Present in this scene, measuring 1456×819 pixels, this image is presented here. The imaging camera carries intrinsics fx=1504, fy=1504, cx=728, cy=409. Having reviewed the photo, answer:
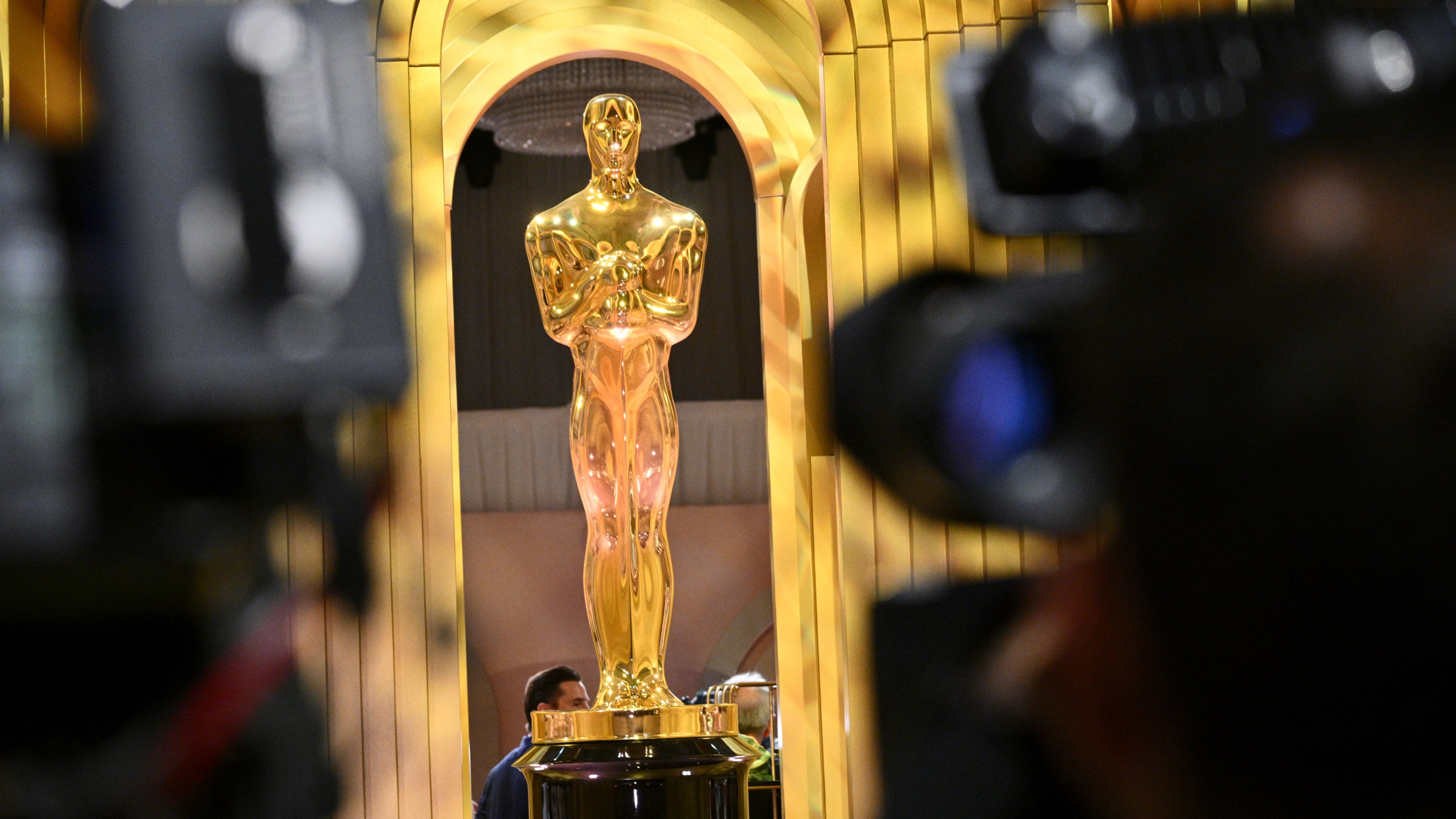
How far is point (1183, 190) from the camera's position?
264cm

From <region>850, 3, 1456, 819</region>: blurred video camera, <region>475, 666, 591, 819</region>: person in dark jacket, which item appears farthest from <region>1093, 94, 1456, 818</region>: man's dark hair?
<region>475, 666, 591, 819</region>: person in dark jacket

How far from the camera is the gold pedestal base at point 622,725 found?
347 cm

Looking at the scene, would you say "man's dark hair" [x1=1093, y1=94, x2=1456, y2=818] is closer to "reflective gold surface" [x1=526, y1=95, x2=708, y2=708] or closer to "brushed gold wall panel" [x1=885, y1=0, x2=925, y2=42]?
"brushed gold wall panel" [x1=885, y1=0, x2=925, y2=42]

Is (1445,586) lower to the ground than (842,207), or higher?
lower

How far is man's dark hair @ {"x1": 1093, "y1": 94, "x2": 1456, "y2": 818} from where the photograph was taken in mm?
2516

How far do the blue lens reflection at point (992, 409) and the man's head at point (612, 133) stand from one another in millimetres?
1448

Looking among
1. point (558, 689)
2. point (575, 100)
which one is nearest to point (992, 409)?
point (558, 689)

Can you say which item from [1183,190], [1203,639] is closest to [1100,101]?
[1183,190]

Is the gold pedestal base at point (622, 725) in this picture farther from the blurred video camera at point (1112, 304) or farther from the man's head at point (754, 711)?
the man's head at point (754, 711)

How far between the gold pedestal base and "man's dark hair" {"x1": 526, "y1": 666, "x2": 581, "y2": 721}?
2.48 metres

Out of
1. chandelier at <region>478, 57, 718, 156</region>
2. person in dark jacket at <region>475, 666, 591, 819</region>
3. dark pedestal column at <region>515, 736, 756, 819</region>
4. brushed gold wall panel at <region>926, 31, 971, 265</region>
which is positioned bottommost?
person in dark jacket at <region>475, 666, 591, 819</region>

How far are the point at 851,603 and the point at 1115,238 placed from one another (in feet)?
2.66

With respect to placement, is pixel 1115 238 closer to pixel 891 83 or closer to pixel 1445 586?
pixel 891 83

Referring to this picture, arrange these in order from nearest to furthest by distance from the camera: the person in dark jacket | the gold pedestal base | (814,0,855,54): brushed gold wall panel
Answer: (814,0,855,54): brushed gold wall panel
the gold pedestal base
the person in dark jacket
